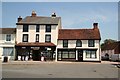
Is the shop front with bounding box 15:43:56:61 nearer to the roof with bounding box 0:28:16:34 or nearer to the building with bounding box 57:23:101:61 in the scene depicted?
the building with bounding box 57:23:101:61

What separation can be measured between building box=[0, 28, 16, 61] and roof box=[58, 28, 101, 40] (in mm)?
9455

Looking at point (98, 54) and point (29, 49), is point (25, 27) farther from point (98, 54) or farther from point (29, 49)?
point (98, 54)

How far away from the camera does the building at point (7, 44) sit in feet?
179

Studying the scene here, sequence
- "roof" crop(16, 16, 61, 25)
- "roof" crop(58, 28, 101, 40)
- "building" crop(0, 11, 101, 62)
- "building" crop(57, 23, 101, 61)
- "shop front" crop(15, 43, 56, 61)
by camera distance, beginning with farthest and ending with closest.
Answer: "roof" crop(16, 16, 61, 25)
"roof" crop(58, 28, 101, 40)
"building" crop(57, 23, 101, 61)
"building" crop(0, 11, 101, 62)
"shop front" crop(15, 43, 56, 61)

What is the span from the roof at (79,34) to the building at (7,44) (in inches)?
372

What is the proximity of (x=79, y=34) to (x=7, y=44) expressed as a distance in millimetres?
14727

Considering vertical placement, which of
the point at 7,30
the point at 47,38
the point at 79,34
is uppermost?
the point at 7,30

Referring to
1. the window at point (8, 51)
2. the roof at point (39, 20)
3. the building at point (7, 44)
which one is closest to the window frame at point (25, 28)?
the roof at point (39, 20)

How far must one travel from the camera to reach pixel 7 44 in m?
54.9

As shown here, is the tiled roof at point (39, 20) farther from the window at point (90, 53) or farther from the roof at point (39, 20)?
the window at point (90, 53)

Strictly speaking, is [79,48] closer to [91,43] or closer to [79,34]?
[91,43]

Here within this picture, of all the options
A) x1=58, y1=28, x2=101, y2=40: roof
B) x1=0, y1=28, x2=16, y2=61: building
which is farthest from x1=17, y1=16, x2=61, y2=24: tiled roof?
x1=0, y1=28, x2=16, y2=61: building

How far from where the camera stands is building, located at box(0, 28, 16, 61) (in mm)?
54438

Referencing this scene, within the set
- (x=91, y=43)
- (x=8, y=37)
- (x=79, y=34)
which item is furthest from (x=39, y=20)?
(x=91, y=43)
